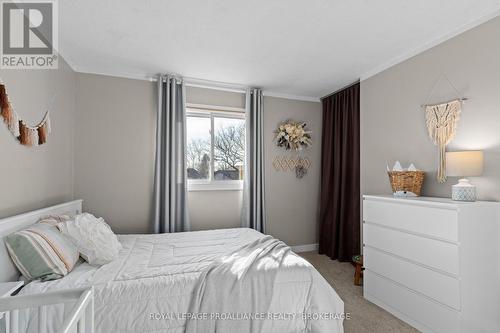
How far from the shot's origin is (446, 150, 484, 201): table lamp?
1.92 meters

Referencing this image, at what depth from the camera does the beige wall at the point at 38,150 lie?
177 cm

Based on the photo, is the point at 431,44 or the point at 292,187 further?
the point at 292,187

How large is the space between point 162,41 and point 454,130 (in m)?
2.82

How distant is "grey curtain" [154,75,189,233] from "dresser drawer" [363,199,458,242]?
86.5 inches

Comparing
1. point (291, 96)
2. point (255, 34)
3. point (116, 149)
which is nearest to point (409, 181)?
point (255, 34)

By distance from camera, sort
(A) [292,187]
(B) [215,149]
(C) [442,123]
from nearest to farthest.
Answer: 1. (C) [442,123]
2. (B) [215,149]
3. (A) [292,187]

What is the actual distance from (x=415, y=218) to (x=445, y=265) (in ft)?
1.27

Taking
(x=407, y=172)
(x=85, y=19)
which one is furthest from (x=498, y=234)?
(x=85, y=19)

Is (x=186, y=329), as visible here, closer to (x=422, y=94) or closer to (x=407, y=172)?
(x=407, y=172)

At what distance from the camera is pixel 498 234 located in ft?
6.30

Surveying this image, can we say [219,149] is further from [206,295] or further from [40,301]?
[40,301]

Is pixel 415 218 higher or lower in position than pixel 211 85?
lower

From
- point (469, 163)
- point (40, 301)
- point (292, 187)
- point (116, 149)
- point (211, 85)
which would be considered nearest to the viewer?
point (40, 301)

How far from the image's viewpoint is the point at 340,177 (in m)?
3.73
